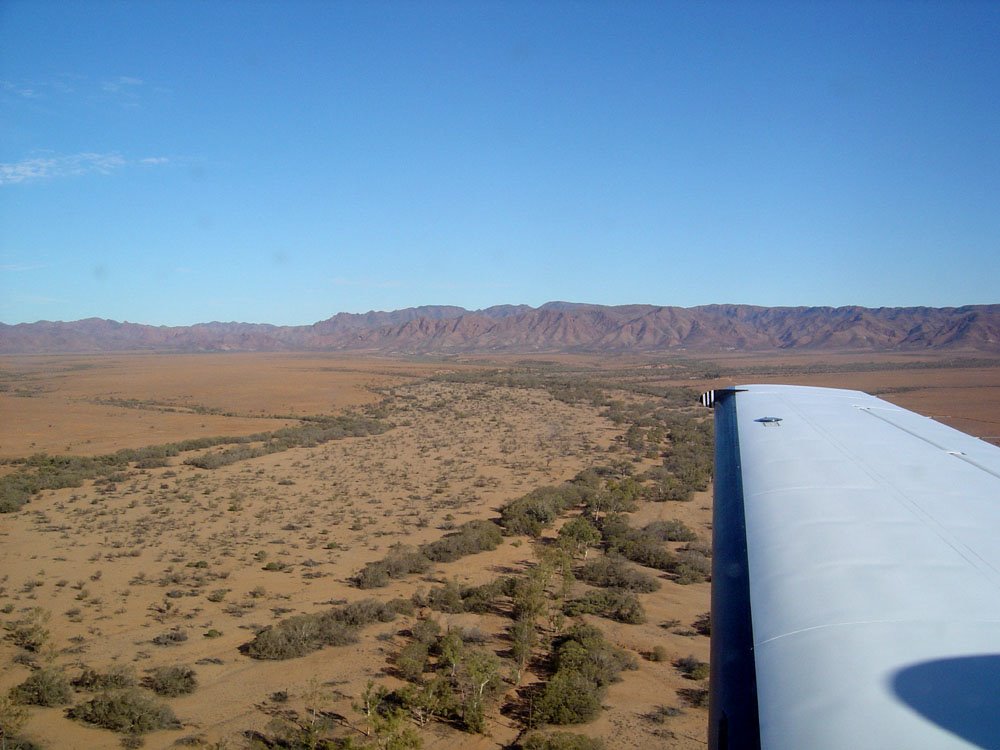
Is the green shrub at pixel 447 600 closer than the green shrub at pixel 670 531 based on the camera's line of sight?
Yes

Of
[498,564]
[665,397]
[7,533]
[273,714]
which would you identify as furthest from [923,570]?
[665,397]

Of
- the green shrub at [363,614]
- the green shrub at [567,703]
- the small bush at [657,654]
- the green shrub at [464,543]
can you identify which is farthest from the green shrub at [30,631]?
the small bush at [657,654]

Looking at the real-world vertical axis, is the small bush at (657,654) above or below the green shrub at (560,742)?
below

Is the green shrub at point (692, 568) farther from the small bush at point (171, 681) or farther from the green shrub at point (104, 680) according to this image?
the green shrub at point (104, 680)

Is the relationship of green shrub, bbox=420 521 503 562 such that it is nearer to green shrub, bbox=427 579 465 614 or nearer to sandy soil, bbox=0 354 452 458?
green shrub, bbox=427 579 465 614

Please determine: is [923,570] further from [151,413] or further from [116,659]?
[151,413]

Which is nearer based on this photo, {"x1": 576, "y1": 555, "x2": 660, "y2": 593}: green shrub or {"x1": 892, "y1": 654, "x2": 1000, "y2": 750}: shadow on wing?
{"x1": 892, "y1": 654, "x2": 1000, "y2": 750}: shadow on wing

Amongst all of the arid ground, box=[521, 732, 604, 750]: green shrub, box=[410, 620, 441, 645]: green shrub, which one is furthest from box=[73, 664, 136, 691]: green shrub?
box=[521, 732, 604, 750]: green shrub
